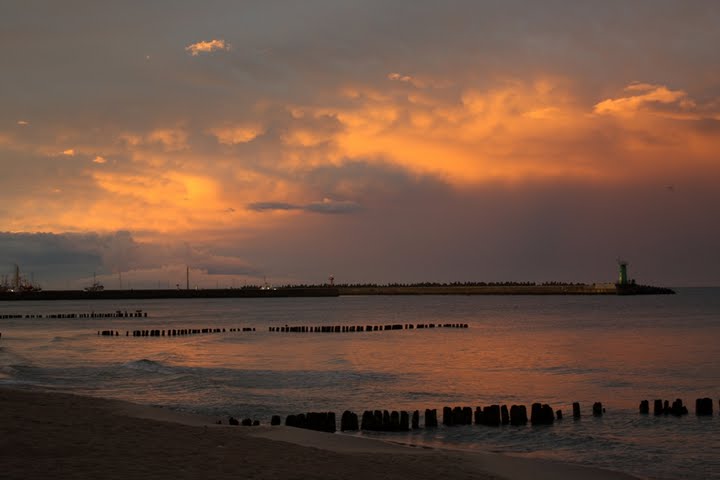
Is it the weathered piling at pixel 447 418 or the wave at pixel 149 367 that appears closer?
the weathered piling at pixel 447 418

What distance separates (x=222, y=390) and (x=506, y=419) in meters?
13.2

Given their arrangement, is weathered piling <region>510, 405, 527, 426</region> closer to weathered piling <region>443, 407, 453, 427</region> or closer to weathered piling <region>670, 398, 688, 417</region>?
weathered piling <region>443, 407, 453, 427</region>

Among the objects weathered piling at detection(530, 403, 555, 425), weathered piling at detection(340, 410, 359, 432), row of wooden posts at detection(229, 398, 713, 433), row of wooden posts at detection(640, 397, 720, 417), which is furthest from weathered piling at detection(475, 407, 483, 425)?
row of wooden posts at detection(640, 397, 720, 417)

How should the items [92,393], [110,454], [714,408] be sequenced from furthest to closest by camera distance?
1. [92,393]
2. [714,408]
3. [110,454]

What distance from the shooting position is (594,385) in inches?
1298

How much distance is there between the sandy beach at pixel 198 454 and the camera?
1168 cm

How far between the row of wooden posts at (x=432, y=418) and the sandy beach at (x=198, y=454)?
131cm

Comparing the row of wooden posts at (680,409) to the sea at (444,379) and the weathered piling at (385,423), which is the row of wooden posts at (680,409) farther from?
the weathered piling at (385,423)

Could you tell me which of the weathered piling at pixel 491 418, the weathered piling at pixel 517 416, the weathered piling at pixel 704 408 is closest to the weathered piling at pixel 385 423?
the weathered piling at pixel 491 418

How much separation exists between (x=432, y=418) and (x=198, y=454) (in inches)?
410

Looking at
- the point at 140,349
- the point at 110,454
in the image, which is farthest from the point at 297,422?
the point at 140,349

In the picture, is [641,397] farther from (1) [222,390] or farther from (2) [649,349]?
(2) [649,349]

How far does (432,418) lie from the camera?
22250mm

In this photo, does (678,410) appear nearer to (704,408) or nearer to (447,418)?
(704,408)
